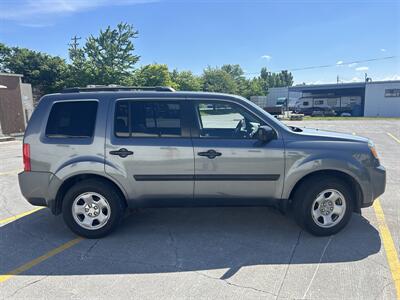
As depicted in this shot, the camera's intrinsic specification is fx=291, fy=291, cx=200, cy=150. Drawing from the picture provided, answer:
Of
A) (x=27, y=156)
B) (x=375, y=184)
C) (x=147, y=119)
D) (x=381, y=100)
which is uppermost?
(x=381, y=100)

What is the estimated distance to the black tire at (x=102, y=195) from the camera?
12.1ft

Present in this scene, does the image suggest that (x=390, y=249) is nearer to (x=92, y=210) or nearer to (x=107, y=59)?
(x=92, y=210)

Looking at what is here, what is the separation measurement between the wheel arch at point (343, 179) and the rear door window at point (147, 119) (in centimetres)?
165

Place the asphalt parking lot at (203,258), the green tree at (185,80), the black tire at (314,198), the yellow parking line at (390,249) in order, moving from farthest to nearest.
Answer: the green tree at (185,80), the black tire at (314,198), the yellow parking line at (390,249), the asphalt parking lot at (203,258)

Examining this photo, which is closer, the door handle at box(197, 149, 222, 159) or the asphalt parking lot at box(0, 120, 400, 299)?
the asphalt parking lot at box(0, 120, 400, 299)

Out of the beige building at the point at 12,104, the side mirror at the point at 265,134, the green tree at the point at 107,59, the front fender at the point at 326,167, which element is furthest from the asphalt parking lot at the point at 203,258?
the green tree at the point at 107,59

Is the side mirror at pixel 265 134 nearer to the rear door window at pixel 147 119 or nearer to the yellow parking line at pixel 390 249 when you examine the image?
the rear door window at pixel 147 119

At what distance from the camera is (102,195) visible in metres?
3.70

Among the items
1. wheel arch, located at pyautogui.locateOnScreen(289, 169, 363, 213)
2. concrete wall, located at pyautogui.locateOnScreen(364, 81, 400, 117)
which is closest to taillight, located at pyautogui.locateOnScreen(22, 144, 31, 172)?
wheel arch, located at pyautogui.locateOnScreen(289, 169, 363, 213)

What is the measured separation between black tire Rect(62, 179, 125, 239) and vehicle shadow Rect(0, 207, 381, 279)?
0.12 m

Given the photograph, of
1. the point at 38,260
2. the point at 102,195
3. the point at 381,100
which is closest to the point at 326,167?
the point at 102,195

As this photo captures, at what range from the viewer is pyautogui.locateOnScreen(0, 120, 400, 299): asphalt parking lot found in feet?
9.02

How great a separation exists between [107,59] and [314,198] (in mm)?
33369

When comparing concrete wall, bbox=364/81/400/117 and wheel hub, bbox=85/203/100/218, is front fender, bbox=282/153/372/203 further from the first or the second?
concrete wall, bbox=364/81/400/117
